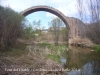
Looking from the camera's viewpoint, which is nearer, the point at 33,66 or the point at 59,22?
the point at 33,66

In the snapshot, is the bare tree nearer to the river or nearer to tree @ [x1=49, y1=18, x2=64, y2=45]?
tree @ [x1=49, y1=18, x2=64, y2=45]

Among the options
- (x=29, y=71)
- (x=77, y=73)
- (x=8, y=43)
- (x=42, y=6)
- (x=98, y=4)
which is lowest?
(x=77, y=73)

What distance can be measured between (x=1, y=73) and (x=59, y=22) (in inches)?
900

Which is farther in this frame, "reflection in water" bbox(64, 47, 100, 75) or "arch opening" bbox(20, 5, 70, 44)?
"arch opening" bbox(20, 5, 70, 44)

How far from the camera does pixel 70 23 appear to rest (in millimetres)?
28234

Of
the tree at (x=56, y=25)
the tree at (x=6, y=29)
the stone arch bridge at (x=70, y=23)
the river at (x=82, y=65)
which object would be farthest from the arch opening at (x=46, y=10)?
the river at (x=82, y=65)

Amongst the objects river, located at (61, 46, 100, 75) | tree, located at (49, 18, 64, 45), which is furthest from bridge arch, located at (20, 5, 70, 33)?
river, located at (61, 46, 100, 75)

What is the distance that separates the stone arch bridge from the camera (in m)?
26.9

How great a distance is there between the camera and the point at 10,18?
9.91 meters

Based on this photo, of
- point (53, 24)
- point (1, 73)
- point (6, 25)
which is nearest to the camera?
point (1, 73)

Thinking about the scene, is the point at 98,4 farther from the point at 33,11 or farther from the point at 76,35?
the point at 33,11

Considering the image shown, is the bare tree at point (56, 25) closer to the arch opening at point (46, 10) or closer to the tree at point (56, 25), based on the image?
the tree at point (56, 25)

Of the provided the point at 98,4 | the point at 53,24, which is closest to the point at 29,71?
the point at 98,4

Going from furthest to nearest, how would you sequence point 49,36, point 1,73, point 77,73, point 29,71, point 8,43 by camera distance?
1. point 49,36
2. point 8,43
3. point 77,73
4. point 29,71
5. point 1,73
